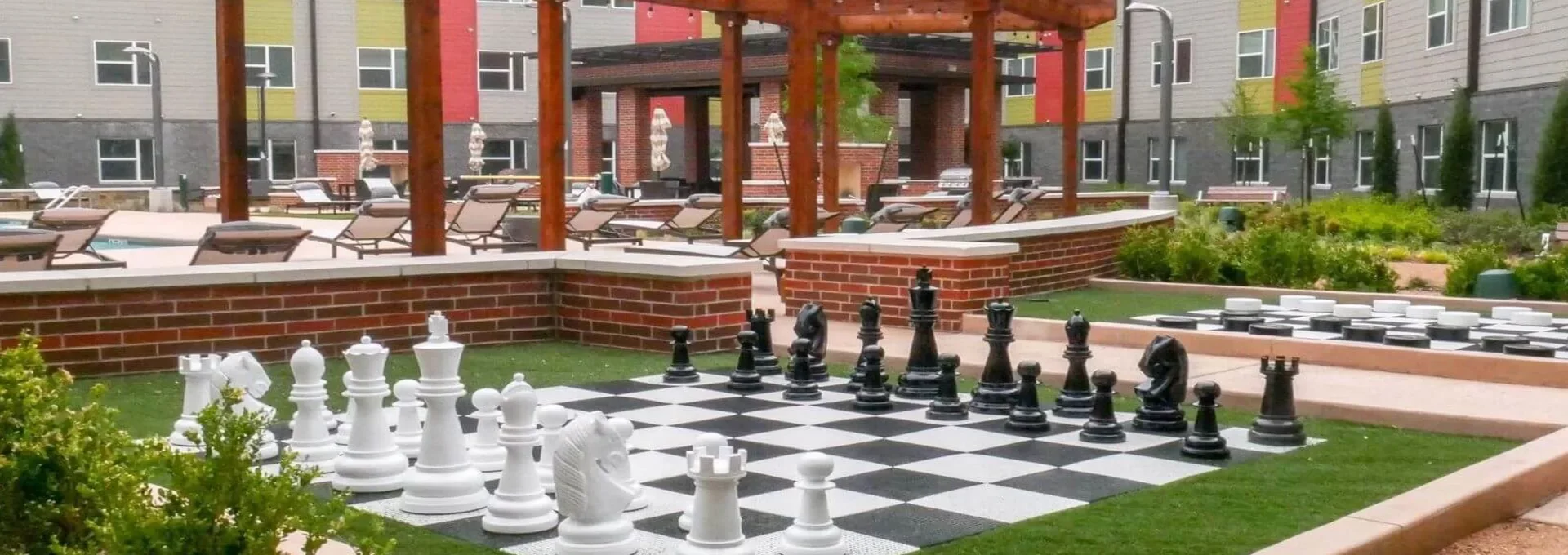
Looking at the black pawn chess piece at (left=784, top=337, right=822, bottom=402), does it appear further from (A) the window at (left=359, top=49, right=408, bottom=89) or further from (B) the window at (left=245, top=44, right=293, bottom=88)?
(A) the window at (left=359, top=49, right=408, bottom=89)

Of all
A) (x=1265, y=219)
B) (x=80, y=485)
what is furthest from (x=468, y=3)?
(x=80, y=485)

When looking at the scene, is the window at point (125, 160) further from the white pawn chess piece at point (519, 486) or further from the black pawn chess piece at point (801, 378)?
the white pawn chess piece at point (519, 486)

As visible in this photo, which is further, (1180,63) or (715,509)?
(1180,63)

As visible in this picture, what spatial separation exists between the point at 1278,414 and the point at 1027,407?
1039 millimetres

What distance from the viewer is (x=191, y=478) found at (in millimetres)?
2932

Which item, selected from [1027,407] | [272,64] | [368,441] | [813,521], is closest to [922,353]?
[1027,407]

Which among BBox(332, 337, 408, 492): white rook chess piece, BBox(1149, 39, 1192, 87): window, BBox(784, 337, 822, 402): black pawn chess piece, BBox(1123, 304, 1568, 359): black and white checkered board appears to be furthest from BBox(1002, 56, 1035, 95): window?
BBox(332, 337, 408, 492): white rook chess piece

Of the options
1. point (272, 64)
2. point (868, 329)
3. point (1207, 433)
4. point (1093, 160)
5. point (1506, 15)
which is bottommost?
point (1207, 433)

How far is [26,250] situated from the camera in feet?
33.1

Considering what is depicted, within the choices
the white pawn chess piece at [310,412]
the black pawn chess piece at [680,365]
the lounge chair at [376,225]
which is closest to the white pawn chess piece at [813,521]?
the white pawn chess piece at [310,412]

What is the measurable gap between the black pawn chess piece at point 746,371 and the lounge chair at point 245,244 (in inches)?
164

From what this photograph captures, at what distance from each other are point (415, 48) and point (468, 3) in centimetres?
3571

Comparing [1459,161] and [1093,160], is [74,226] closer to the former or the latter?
→ [1459,161]

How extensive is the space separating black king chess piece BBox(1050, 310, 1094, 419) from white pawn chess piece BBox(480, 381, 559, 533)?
9.58ft
